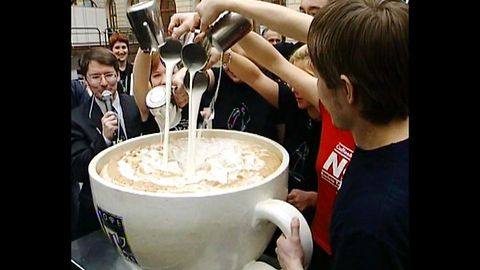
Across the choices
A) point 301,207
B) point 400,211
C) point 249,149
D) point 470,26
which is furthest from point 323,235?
point 470,26

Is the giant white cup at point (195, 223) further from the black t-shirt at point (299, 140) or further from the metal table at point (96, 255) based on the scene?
the black t-shirt at point (299, 140)

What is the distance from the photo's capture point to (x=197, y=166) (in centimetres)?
60

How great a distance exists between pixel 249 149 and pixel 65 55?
1.19ft

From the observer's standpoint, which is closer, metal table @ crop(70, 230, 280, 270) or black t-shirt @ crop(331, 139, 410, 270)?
black t-shirt @ crop(331, 139, 410, 270)

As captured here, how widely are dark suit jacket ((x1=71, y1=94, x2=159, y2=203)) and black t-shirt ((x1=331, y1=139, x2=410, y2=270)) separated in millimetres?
510

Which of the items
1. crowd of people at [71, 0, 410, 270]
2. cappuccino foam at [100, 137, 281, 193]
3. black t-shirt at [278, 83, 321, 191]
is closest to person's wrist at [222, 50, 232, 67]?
crowd of people at [71, 0, 410, 270]

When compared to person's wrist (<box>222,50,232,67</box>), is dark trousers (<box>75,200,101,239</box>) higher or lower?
lower

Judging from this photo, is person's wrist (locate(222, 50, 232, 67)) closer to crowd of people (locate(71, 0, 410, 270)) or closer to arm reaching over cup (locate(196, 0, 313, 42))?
crowd of people (locate(71, 0, 410, 270))

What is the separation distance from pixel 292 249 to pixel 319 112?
36 cm

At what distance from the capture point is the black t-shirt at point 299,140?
762 millimetres

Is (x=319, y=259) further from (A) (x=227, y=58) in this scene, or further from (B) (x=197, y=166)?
(A) (x=227, y=58)

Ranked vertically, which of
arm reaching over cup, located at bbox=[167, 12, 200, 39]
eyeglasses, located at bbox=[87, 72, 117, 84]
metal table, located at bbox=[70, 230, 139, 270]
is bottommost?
metal table, located at bbox=[70, 230, 139, 270]

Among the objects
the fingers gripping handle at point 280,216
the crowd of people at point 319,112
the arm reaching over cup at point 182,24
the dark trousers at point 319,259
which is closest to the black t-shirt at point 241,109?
the crowd of people at point 319,112

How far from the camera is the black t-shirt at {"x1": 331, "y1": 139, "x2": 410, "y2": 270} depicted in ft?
1.33
